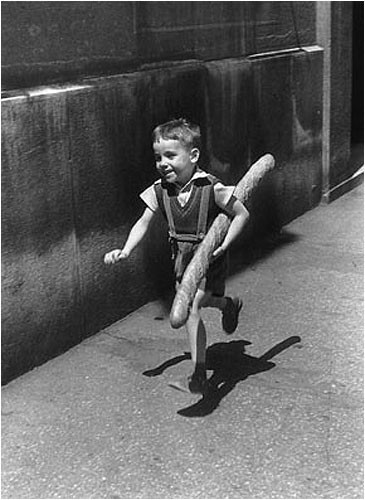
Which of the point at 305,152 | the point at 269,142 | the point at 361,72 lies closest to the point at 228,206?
the point at 269,142

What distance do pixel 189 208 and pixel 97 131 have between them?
104cm

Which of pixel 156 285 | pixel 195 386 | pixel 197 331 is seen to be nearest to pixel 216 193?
pixel 197 331

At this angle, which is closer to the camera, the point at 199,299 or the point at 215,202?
the point at 215,202

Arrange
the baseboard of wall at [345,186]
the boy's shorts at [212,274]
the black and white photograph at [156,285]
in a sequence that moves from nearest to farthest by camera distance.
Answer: the black and white photograph at [156,285] → the boy's shorts at [212,274] → the baseboard of wall at [345,186]

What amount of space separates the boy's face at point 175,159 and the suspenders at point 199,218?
92 millimetres

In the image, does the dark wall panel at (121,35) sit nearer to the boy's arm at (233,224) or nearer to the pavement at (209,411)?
the boy's arm at (233,224)

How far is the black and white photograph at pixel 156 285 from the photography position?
389 centimetres

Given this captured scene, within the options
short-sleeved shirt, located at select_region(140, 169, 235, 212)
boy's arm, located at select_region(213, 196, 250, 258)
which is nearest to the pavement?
boy's arm, located at select_region(213, 196, 250, 258)

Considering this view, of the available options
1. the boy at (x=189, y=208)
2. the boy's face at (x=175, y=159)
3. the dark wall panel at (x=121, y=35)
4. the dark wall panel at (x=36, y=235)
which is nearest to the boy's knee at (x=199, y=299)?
the boy at (x=189, y=208)

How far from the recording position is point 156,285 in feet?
18.8

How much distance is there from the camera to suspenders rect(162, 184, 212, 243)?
4.17 meters

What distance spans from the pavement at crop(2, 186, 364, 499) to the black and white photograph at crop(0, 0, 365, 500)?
1cm

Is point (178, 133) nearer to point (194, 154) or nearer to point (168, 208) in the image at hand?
point (194, 154)

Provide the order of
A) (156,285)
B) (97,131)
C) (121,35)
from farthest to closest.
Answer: (156,285) < (121,35) < (97,131)
